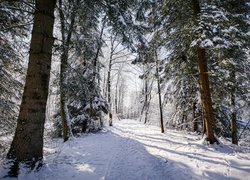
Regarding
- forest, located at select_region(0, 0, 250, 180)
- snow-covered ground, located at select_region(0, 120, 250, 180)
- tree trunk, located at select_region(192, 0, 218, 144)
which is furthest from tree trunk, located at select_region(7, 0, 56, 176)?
tree trunk, located at select_region(192, 0, 218, 144)

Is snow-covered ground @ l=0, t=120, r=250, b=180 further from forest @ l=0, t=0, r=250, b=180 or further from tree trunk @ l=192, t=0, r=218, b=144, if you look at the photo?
tree trunk @ l=192, t=0, r=218, b=144

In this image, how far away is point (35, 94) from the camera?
4.84 metres

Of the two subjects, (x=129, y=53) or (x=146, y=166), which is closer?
(x=146, y=166)

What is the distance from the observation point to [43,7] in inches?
201

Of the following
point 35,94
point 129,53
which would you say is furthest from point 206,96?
point 35,94

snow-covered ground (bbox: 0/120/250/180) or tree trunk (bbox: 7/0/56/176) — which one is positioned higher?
tree trunk (bbox: 7/0/56/176)

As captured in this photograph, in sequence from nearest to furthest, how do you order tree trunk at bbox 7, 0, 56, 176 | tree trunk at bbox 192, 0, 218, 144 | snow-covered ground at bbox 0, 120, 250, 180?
tree trunk at bbox 7, 0, 56, 176 → snow-covered ground at bbox 0, 120, 250, 180 → tree trunk at bbox 192, 0, 218, 144

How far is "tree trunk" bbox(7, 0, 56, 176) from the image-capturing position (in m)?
4.73

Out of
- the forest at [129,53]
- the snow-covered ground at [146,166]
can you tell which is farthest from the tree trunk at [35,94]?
the snow-covered ground at [146,166]

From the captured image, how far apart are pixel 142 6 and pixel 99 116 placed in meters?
11.3

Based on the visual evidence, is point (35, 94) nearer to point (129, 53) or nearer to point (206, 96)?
point (129, 53)

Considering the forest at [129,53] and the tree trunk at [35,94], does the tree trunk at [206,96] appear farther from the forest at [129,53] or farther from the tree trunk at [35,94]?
the tree trunk at [35,94]

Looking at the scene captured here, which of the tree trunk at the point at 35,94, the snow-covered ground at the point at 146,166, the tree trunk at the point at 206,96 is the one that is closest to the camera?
the tree trunk at the point at 35,94

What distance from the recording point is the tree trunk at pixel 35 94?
4.73 meters
